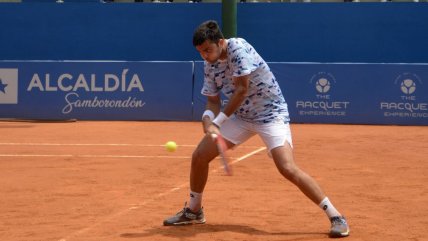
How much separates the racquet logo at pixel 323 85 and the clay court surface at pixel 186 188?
2.81m

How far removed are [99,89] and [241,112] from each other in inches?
525

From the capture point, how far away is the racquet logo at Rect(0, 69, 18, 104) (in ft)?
66.5

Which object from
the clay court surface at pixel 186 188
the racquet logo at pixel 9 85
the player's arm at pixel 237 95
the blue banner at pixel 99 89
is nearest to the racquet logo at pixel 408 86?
the clay court surface at pixel 186 188

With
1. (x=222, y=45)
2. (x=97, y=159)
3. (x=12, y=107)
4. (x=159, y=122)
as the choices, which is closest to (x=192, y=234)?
(x=222, y=45)

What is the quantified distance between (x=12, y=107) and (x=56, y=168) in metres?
9.22

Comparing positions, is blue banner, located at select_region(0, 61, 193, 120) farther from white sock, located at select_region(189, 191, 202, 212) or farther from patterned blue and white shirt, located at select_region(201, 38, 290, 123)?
patterned blue and white shirt, located at select_region(201, 38, 290, 123)

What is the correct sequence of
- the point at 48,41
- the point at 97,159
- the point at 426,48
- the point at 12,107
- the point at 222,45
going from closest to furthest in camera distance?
1. the point at 222,45
2. the point at 97,159
3. the point at 12,107
4. the point at 426,48
5. the point at 48,41

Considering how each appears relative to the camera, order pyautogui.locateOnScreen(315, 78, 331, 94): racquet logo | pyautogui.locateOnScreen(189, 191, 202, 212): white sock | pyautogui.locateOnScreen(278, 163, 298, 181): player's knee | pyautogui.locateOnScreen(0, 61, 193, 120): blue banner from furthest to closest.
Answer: pyautogui.locateOnScreen(0, 61, 193, 120): blue banner → pyautogui.locateOnScreen(315, 78, 331, 94): racquet logo → pyautogui.locateOnScreen(189, 191, 202, 212): white sock → pyautogui.locateOnScreen(278, 163, 298, 181): player's knee

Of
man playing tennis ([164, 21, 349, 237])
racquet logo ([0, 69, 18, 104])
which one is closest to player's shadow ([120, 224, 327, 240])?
man playing tennis ([164, 21, 349, 237])

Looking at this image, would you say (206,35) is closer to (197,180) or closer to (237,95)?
(237,95)

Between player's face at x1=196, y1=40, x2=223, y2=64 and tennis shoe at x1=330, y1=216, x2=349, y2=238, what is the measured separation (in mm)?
1768

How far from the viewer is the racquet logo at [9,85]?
2027 centimetres

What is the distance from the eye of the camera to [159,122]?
19.9m

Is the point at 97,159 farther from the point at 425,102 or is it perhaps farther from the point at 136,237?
the point at 425,102
